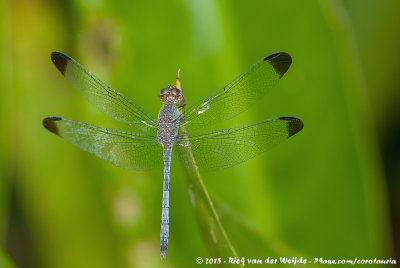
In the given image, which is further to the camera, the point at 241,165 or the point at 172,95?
the point at 241,165

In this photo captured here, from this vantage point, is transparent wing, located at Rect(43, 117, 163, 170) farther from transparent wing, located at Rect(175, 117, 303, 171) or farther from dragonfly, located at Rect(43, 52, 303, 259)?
transparent wing, located at Rect(175, 117, 303, 171)

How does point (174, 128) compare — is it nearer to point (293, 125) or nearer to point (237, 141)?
point (237, 141)

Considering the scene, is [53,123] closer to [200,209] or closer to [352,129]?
[200,209]

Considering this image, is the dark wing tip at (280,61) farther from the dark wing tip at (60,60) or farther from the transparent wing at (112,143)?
the dark wing tip at (60,60)

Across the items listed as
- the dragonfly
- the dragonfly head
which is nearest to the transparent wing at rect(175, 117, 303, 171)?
the dragonfly

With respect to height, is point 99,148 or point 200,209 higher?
point 99,148

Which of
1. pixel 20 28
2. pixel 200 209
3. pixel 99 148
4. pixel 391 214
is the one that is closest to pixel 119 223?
pixel 99 148

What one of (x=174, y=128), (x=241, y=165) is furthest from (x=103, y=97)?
(x=241, y=165)

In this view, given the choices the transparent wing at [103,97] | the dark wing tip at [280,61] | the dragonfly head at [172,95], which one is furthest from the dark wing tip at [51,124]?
the dark wing tip at [280,61]
